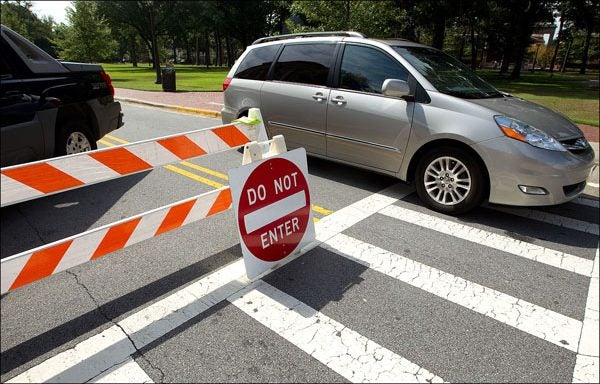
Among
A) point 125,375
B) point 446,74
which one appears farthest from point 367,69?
point 125,375

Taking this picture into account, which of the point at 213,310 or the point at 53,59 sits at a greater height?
the point at 53,59

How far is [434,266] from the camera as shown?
10.9 ft

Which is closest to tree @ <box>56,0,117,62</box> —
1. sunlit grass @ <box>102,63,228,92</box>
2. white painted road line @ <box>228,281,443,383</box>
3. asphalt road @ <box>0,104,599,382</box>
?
sunlit grass @ <box>102,63,228,92</box>

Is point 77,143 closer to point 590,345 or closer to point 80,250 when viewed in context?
point 80,250

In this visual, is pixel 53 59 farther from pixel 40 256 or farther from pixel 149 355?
pixel 149 355

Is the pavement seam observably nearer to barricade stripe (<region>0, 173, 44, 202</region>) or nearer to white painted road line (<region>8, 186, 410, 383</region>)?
white painted road line (<region>8, 186, 410, 383</region>)

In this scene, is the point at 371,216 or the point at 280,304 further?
the point at 371,216

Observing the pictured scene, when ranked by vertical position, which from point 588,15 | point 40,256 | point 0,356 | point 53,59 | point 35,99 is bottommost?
point 0,356

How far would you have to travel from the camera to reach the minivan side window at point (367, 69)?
4618 mm

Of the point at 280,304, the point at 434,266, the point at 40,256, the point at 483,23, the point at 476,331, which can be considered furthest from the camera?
the point at 483,23

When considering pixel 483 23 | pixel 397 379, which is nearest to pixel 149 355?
pixel 397 379

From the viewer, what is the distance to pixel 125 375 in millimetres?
2139

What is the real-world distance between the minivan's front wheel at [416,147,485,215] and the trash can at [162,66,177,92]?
14757 millimetres

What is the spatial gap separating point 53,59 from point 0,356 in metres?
3.93
